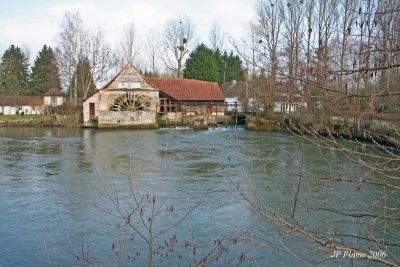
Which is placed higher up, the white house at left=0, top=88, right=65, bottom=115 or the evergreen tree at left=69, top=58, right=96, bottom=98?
the evergreen tree at left=69, top=58, right=96, bottom=98

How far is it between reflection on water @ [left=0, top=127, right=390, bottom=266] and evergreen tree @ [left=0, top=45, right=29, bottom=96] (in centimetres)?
4248

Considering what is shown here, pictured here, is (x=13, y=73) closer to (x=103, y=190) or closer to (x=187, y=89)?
(x=187, y=89)

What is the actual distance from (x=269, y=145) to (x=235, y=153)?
12.4 ft

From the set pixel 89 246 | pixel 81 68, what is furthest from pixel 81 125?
pixel 89 246

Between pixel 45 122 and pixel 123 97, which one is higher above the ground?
pixel 123 97

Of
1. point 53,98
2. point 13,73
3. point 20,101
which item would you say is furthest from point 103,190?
point 13,73

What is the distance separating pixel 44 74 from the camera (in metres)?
61.9

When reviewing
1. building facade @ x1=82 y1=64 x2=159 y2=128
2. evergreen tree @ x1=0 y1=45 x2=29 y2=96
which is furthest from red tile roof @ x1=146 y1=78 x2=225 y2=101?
evergreen tree @ x1=0 y1=45 x2=29 y2=96

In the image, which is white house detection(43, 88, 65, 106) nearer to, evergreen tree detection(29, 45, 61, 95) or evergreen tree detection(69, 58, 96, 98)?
evergreen tree detection(29, 45, 61, 95)

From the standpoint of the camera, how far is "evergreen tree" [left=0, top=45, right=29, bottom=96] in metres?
58.6

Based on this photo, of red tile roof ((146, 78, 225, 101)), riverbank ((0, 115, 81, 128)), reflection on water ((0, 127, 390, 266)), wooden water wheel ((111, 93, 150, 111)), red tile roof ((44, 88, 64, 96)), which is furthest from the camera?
red tile roof ((44, 88, 64, 96))

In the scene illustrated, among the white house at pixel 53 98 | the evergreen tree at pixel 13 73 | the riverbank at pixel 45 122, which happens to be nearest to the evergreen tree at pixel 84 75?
the riverbank at pixel 45 122

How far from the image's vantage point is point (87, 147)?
20953 mm

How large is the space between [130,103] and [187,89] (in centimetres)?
813
